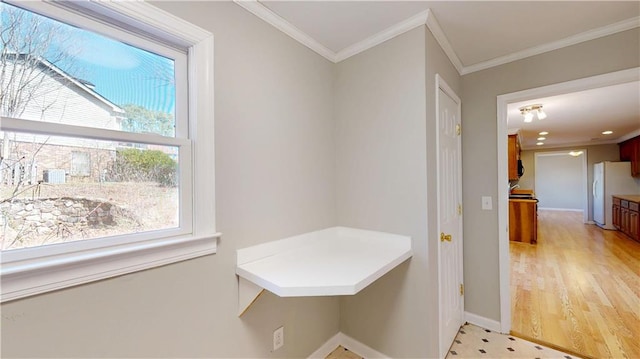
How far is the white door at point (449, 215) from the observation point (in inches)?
71.6

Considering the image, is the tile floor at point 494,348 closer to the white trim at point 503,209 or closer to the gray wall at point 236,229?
the white trim at point 503,209

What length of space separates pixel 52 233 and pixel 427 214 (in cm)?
175

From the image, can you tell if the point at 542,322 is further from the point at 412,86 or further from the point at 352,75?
the point at 352,75

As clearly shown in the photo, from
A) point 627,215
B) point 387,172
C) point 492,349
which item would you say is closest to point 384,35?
point 387,172

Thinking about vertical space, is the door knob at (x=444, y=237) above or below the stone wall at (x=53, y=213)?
below

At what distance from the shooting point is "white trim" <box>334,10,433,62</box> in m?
1.57

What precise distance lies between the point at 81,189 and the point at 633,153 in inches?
367

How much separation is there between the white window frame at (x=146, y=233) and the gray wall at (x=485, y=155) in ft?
7.09

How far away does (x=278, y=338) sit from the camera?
158 cm

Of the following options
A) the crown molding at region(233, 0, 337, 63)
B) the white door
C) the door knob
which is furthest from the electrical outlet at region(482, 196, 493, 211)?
the crown molding at region(233, 0, 337, 63)

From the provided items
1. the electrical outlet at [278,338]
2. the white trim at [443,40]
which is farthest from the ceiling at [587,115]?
the electrical outlet at [278,338]

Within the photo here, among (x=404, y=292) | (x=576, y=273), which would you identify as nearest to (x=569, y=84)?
(x=404, y=292)

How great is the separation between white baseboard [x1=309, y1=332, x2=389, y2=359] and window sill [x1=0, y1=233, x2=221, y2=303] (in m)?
1.25

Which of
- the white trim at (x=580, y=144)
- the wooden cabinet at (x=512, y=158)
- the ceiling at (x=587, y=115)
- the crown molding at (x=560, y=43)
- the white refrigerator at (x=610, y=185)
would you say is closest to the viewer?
the crown molding at (x=560, y=43)
